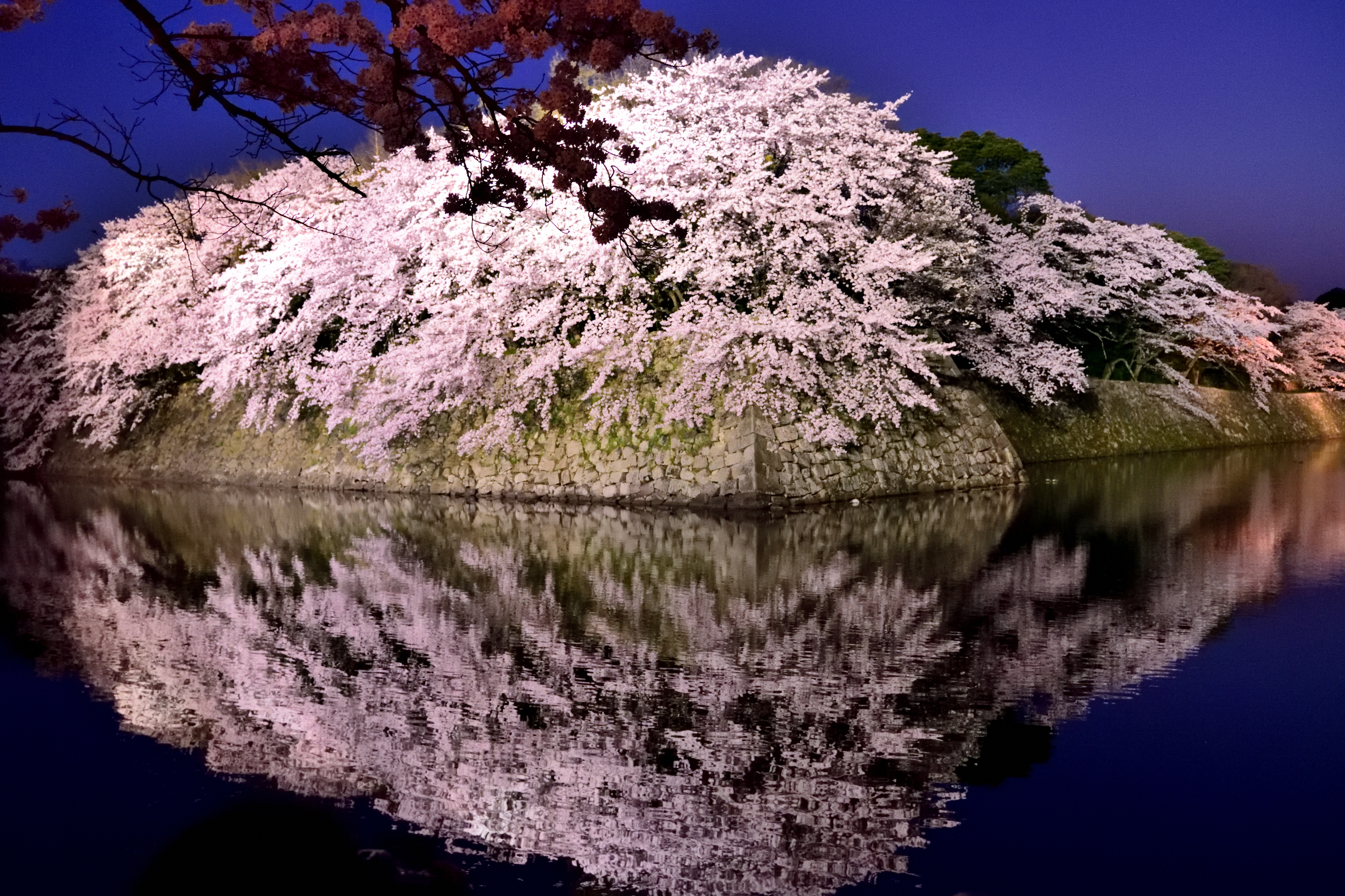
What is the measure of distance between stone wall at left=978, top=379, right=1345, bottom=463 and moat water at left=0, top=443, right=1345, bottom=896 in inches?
523

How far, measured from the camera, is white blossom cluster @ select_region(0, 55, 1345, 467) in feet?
51.9

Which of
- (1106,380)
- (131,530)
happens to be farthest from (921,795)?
(1106,380)

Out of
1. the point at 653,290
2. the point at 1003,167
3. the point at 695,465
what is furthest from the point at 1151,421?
the point at 695,465

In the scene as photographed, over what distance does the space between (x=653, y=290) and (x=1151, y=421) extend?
57.5 ft

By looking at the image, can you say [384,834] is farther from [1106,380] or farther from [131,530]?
[1106,380]

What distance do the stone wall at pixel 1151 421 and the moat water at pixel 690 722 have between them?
1328cm

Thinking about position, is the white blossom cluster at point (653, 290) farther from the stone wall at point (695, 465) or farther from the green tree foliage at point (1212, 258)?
the green tree foliage at point (1212, 258)

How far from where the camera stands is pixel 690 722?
5.28 meters

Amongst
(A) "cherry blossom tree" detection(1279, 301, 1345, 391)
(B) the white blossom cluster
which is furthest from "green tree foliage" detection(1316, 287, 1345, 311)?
(B) the white blossom cluster

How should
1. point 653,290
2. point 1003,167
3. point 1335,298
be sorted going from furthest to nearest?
A: 1. point 1335,298
2. point 1003,167
3. point 653,290

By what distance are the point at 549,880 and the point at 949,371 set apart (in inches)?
626

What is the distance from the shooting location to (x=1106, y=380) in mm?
27547

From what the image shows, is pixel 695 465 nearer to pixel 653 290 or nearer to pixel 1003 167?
pixel 653 290

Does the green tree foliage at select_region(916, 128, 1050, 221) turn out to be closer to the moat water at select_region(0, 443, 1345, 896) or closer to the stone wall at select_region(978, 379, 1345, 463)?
the stone wall at select_region(978, 379, 1345, 463)
